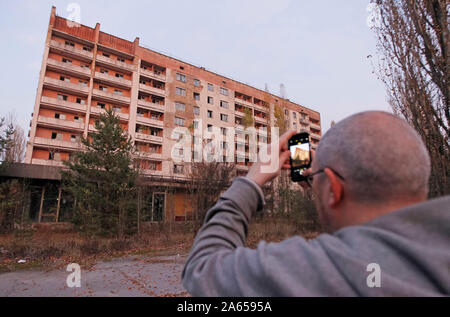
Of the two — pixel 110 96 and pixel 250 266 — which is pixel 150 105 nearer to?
pixel 110 96

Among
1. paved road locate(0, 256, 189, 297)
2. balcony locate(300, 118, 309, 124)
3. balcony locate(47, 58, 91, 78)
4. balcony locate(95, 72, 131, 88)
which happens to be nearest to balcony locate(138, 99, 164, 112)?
balcony locate(95, 72, 131, 88)

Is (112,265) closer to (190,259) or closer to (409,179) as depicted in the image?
(190,259)

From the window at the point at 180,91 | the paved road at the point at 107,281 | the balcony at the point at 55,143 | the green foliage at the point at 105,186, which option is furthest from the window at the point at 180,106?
the paved road at the point at 107,281

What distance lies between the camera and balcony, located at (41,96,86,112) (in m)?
29.2

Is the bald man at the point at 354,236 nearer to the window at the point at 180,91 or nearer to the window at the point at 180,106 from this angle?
the window at the point at 180,106

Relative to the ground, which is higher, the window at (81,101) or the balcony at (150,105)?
the balcony at (150,105)

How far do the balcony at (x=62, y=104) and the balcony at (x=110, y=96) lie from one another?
2467 mm

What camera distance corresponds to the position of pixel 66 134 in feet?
101

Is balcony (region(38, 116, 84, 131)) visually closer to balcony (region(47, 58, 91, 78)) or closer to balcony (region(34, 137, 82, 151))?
balcony (region(34, 137, 82, 151))

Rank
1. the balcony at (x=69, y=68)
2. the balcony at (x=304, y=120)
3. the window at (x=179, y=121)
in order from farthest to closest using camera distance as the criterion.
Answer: the balcony at (x=304, y=120) < the window at (x=179, y=121) < the balcony at (x=69, y=68)

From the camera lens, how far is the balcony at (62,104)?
A: 95.7 feet

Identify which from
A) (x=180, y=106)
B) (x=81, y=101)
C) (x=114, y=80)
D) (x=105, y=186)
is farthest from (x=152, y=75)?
(x=105, y=186)

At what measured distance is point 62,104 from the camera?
30.1 meters

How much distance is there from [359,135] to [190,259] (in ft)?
2.51
